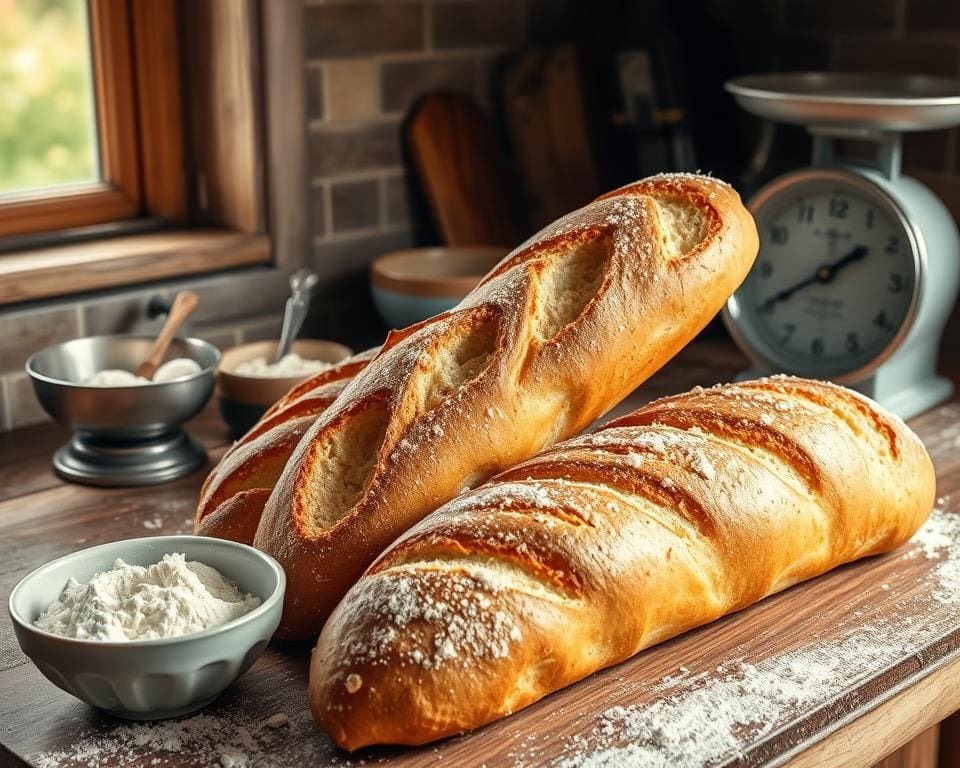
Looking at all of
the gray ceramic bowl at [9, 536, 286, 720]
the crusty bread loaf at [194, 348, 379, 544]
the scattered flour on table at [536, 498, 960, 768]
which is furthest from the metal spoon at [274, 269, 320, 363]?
the scattered flour on table at [536, 498, 960, 768]

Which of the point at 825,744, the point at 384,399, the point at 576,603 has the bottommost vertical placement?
the point at 825,744

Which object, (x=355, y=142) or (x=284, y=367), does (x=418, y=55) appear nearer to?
(x=355, y=142)

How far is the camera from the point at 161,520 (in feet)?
4.74

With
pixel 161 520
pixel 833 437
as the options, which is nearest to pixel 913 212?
pixel 833 437

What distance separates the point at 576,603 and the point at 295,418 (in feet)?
1.38

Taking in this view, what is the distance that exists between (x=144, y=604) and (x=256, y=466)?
0.28 metres

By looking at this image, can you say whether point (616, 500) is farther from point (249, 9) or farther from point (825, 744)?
point (249, 9)

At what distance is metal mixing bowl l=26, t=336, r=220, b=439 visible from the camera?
4.98 feet

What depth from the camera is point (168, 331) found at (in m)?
1.70

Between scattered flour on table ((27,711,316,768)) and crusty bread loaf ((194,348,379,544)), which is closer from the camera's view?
scattered flour on table ((27,711,316,768))

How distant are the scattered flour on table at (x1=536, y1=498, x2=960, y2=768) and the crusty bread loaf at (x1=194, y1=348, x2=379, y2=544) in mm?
390

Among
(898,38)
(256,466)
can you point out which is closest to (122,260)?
(256,466)

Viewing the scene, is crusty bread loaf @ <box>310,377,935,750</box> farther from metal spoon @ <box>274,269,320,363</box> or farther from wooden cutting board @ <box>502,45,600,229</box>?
wooden cutting board @ <box>502,45,600,229</box>

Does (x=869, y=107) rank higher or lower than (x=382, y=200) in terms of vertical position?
higher
